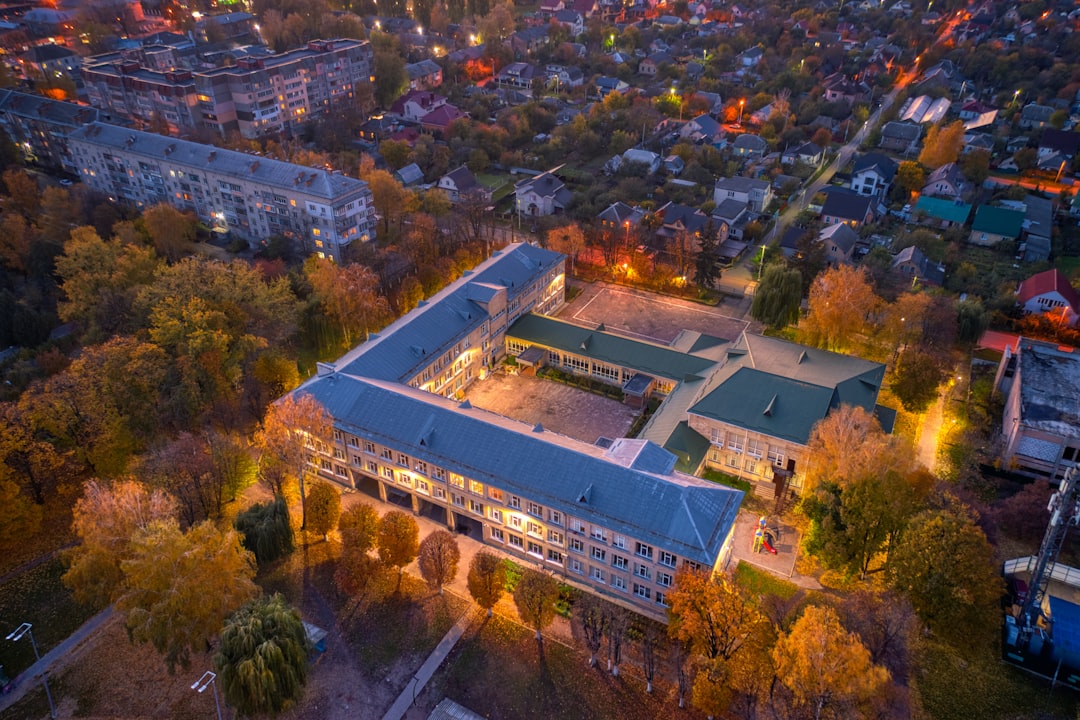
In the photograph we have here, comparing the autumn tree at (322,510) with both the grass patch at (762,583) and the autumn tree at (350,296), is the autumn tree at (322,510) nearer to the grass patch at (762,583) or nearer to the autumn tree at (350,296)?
the autumn tree at (350,296)

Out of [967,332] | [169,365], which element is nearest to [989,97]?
[967,332]

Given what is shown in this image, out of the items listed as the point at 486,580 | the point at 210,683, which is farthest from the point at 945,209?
the point at 210,683

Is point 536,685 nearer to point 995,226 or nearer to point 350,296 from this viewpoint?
point 350,296

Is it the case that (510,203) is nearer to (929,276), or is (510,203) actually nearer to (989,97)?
(929,276)

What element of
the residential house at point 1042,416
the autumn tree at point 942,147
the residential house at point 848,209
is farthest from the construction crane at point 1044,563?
the autumn tree at point 942,147

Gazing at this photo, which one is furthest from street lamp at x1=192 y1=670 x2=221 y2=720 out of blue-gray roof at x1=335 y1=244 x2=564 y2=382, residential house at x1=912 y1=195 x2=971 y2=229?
residential house at x1=912 y1=195 x2=971 y2=229

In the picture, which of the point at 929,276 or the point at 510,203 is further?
the point at 510,203

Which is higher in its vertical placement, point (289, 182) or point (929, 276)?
point (289, 182)
